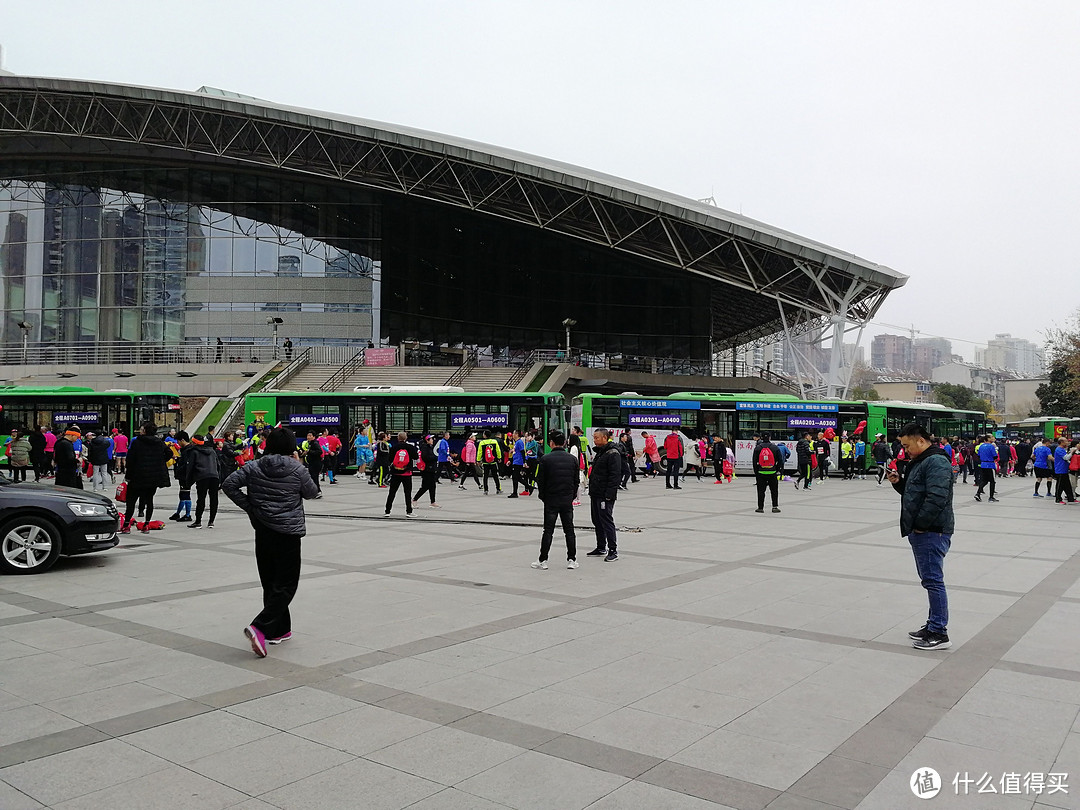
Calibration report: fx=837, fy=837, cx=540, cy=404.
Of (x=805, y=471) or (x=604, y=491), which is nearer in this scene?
(x=604, y=491)

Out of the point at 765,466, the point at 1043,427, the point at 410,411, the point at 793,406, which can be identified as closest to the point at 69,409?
the point at 410,411

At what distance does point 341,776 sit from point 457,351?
47.1 meters

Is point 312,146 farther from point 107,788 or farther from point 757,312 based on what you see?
point 107,788

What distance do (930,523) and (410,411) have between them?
22.6 m

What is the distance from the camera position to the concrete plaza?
13.4 ft

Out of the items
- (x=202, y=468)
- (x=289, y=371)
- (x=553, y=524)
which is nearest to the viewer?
(x=553, y=524)

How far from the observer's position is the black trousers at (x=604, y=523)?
Answer: 1103 cm

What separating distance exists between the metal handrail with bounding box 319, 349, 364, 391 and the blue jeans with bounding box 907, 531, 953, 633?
3574 cm

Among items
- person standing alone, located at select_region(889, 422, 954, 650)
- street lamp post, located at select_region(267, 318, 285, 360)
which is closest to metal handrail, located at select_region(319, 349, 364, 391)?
street lamp post, located at select_region(267, 318, 285, 360)

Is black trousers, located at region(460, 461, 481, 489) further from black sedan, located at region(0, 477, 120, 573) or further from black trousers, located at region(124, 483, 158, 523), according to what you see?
black sedan, located at region(0, 477, 120, 573)

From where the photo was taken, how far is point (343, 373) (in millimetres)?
42844

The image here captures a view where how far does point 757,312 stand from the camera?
63.2 m

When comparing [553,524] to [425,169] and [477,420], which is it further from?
[425,169]

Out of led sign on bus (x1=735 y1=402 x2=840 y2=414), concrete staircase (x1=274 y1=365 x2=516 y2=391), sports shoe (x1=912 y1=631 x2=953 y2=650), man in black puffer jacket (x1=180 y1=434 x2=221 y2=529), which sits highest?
concrete staircase (x1=274 y1=365 x2=516 y2=391)
